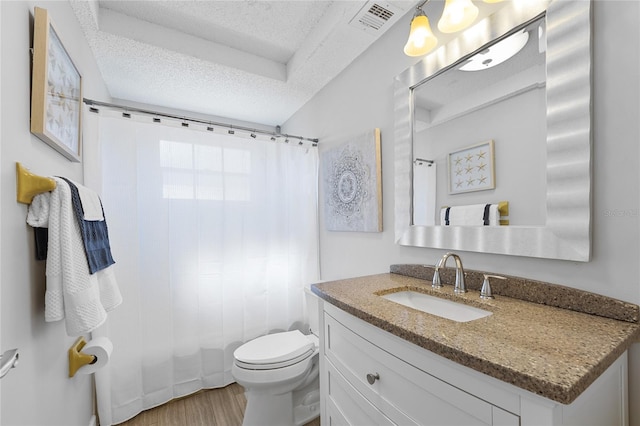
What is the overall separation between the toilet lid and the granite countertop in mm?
721

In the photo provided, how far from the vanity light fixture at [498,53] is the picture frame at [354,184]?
0.60 meters

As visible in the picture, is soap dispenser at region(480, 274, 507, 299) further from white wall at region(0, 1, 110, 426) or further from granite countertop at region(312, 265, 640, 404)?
white wall at region(0, 1, 110, 426)

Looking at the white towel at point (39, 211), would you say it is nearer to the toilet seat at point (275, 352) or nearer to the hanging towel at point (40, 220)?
the hanging towel at point (40, 220)

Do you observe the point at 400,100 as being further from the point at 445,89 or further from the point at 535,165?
the point at 535,165

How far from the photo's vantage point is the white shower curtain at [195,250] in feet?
5.31

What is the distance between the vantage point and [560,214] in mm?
855

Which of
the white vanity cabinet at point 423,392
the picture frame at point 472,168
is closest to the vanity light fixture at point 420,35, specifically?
the picture frame at point 472,168

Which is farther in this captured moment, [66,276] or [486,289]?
[486,289]

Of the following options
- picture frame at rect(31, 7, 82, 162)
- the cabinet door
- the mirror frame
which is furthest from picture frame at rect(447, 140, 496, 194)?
picture frame at rect(31, 7, 82, 162)

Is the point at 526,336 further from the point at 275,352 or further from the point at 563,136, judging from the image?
the point at 275,352

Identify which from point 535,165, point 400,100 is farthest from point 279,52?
point 535,165

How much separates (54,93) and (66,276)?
718 millimetres

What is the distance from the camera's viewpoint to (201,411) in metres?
1.70

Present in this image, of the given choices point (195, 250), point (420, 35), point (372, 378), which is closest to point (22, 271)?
point (195, 250)
